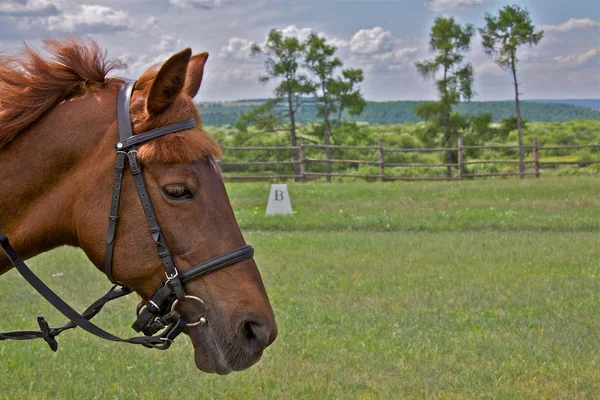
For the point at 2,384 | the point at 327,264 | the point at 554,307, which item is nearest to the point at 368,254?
the point at 327,264

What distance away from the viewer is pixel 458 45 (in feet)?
98.4

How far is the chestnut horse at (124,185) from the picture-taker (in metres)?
2.46

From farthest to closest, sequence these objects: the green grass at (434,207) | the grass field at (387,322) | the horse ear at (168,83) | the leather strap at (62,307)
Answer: the green grass at (434,207)
the grass field at (387,322)
the leather strap at (62,307)
the horse ear at (168,83)

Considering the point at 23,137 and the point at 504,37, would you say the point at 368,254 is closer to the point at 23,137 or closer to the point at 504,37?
the point at 23,137

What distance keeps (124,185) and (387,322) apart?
4746mm

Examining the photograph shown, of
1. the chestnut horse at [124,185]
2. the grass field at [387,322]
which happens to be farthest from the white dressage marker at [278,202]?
the chestnut horse at [124,185]

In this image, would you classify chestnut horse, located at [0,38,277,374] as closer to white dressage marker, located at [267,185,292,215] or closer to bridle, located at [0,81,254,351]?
bridle, located at [0,81,254,351]

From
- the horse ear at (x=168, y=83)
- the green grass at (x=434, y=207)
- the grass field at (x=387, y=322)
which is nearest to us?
the horse ear at (x=168, y=83)

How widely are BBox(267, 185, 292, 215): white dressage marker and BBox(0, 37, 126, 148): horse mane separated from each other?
12306 mm

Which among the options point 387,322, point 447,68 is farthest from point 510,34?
point 387,322

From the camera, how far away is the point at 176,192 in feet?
8.13

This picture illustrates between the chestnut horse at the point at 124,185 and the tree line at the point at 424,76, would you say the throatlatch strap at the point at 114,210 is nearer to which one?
the chestnut horse at the point at 124,185

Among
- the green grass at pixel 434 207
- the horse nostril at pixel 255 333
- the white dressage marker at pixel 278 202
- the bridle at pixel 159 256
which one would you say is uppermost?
the bridle at pixel 159 256

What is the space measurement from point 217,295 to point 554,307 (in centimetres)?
569
